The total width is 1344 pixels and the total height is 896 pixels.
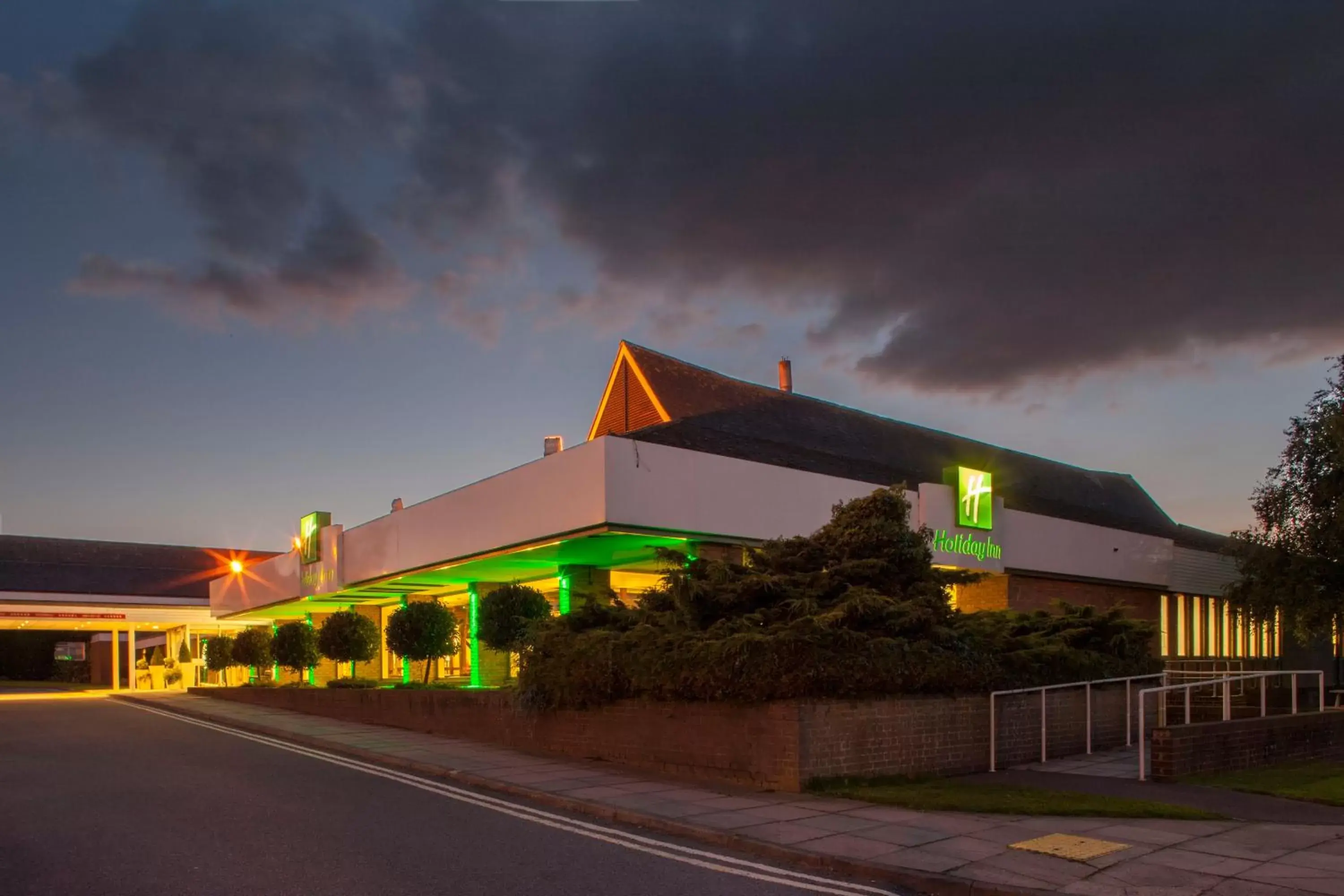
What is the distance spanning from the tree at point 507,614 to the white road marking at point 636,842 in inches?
170

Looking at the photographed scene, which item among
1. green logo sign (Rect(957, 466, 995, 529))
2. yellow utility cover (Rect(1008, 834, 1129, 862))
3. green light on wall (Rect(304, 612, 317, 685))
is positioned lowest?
green light on wall (Rect(304, 612, 317, 685))

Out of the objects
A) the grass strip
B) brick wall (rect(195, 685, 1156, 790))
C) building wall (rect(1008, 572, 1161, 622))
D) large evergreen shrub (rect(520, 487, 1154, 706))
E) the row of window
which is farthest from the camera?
the row of window

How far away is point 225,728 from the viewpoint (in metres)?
25.8

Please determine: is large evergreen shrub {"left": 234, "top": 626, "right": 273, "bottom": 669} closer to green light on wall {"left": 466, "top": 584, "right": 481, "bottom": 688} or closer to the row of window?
green light on wall {"left": 466, "top": 584, "right": 481, "bottom": 688}

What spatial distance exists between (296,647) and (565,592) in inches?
575

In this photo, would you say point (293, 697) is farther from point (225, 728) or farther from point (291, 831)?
point (291, 831)

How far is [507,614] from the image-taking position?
21203 mm

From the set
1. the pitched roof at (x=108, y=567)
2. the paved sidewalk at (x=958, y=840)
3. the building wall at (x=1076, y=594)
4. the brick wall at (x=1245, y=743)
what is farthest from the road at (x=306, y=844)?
the pitched roof at (x=108, y=567)

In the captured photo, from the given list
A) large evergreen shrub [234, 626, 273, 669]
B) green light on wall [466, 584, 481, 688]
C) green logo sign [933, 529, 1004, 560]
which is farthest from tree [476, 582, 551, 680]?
large evergreen shrub [234, 626, 273, 669]

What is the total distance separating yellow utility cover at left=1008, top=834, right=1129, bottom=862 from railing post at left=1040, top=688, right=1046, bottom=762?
5.75 m

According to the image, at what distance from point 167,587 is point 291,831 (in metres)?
59.6

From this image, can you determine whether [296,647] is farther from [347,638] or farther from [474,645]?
[474,645]

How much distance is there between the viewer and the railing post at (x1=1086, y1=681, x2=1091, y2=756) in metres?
16.0

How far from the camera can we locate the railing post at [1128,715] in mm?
17242
